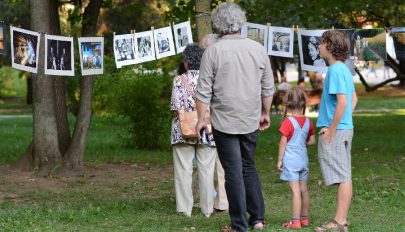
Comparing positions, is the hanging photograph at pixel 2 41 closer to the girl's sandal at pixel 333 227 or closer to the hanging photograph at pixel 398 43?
the hanging photograph at pixel 398 43

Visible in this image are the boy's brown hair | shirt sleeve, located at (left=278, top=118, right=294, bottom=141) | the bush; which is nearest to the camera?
the boy's brown hair

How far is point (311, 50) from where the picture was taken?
35.8 ft

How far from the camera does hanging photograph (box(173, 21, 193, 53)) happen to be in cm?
1077

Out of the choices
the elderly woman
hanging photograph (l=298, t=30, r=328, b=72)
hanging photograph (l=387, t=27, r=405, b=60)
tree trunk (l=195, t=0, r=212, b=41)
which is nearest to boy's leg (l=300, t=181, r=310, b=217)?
the elderly woman

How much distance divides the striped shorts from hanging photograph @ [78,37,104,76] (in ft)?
15.0

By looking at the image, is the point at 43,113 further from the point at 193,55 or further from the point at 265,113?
the point at 265,113

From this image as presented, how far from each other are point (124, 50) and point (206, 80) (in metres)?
4.04

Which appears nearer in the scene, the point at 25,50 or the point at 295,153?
the point at 295,153

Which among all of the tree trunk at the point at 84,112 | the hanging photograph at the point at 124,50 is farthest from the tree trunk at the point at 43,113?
the hanging photograph at the point at 124,50

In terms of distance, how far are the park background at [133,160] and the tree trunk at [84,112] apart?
14 millimetres

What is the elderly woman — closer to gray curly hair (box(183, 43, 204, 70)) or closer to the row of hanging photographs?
gray curly hair (box(183, 43, 204, 70))

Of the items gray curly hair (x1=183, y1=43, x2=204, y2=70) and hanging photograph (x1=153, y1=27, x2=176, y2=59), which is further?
hanging photograph (x1=153, y1=27, x2=176, y2=59)

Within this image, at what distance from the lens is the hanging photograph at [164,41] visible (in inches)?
426

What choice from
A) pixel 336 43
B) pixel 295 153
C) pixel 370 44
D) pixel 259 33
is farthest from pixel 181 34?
pixel 336 43
